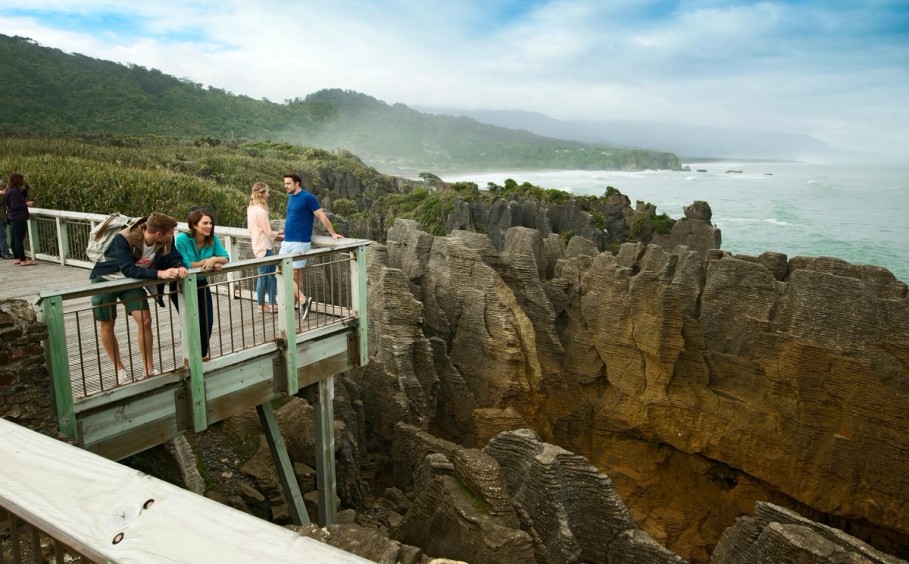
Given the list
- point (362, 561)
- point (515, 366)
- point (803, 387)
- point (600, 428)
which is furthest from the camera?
point (600, 428)

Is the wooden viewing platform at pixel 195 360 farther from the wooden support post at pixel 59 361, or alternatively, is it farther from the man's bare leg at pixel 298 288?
the man's bare leg at pixel 298 288

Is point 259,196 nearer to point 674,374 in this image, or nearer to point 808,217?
point 674,374

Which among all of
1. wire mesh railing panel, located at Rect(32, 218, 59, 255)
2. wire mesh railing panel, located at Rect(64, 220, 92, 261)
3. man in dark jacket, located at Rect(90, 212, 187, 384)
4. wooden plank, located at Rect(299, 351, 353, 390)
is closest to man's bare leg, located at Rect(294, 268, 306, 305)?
wooden plank, located at Rect(299, 351, 353, 390)

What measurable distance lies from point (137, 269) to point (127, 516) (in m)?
4.71

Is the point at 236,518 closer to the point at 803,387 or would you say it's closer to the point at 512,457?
the point at 512,457

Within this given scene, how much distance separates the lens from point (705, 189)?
148 meters

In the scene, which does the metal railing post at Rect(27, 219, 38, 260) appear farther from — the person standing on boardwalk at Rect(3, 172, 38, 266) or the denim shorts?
the denim shorts

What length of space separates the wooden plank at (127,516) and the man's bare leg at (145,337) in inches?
184

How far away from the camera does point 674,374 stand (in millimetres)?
13367

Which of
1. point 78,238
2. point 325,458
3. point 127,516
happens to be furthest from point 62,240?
point 127,516

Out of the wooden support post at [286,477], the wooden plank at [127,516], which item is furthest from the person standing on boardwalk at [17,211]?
the wooden plank at [127,516]

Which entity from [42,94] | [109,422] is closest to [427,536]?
[109,422]

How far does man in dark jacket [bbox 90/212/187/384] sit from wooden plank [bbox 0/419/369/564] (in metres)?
4.39

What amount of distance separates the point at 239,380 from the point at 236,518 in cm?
596
